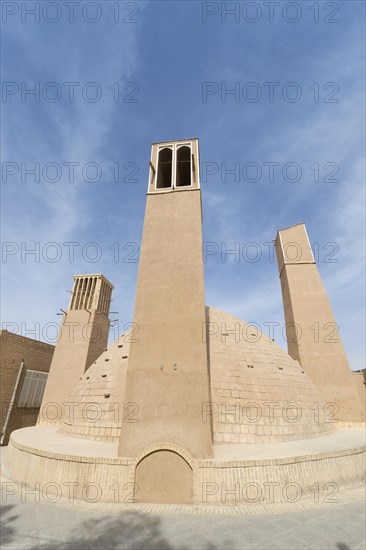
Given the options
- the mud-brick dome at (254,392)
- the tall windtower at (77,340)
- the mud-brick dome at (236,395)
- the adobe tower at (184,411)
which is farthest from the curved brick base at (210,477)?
the tall windtower at (77,340)

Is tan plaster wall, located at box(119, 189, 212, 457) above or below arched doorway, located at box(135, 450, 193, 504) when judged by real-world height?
above

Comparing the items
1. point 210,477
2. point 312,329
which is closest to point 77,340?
point 210,477

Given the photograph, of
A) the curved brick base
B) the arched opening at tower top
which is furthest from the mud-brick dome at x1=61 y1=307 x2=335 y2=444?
the arched opening at tower top

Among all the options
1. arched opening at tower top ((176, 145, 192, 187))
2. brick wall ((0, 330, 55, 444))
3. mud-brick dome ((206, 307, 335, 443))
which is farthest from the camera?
brick wall ((0, 330, 55, 444))

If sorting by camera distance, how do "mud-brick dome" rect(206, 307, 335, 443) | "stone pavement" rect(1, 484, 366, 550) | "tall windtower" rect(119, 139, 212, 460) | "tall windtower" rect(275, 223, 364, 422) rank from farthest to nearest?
"tall windtower" rect(275, 223, 364, 422)
"mud-brick dome" rect(206, 307, 335, 443)
"tall windtower" rect(119, 139, 212, 460)
"stone pavement" rect(1, 484, 366, 550)

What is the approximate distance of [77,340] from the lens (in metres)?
22.4

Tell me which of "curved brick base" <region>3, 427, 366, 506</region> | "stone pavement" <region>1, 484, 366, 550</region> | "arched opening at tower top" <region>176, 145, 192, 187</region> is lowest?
"stone pavement" <region>1, 484, 366, 550</region>

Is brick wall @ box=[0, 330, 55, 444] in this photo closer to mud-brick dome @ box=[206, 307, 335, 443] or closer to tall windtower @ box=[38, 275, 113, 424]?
tall windtower @ box=[38, 275, 113, 424]

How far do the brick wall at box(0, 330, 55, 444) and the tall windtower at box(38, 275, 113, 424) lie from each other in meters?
1.41

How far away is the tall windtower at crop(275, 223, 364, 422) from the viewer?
17.9 m

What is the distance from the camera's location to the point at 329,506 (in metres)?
7.66

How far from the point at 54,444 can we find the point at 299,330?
16898 millimetres

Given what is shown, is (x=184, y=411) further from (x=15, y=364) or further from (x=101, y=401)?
(x=15, y=364)

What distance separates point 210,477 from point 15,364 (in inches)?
709
